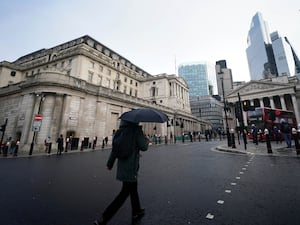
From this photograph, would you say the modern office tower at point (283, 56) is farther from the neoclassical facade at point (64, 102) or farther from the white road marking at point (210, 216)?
the white road marking at point (210, 216)

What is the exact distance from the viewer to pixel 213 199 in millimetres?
3430

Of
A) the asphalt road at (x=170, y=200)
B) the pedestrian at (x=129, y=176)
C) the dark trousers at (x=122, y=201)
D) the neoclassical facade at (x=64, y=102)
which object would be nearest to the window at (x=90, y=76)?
the neoclassical facade at (x=64, y=102)

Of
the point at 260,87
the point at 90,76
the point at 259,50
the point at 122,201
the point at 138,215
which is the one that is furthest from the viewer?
the point at 259,50

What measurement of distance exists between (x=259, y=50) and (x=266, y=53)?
6.96 metres

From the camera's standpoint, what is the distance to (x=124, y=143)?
99.3 inches

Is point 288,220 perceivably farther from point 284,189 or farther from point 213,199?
point 284,189

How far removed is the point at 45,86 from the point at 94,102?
6.77m

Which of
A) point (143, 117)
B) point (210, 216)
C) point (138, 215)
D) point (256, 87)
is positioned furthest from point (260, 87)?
point (138, 215)

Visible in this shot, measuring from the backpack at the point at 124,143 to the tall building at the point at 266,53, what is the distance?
120 m

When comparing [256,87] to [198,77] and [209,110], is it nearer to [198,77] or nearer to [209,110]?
[209,110]

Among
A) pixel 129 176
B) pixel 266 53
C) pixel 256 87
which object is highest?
pixel 266 53

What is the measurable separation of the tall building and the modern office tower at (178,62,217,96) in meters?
32.9

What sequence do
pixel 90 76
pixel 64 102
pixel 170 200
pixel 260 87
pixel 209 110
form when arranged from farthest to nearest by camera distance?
pixel 209 110
pixel 260 87
pixel 90 76
pixel 64 102
pixel 170 200

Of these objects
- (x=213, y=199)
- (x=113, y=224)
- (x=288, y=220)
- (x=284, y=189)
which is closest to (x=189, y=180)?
(x=213, y=199)
